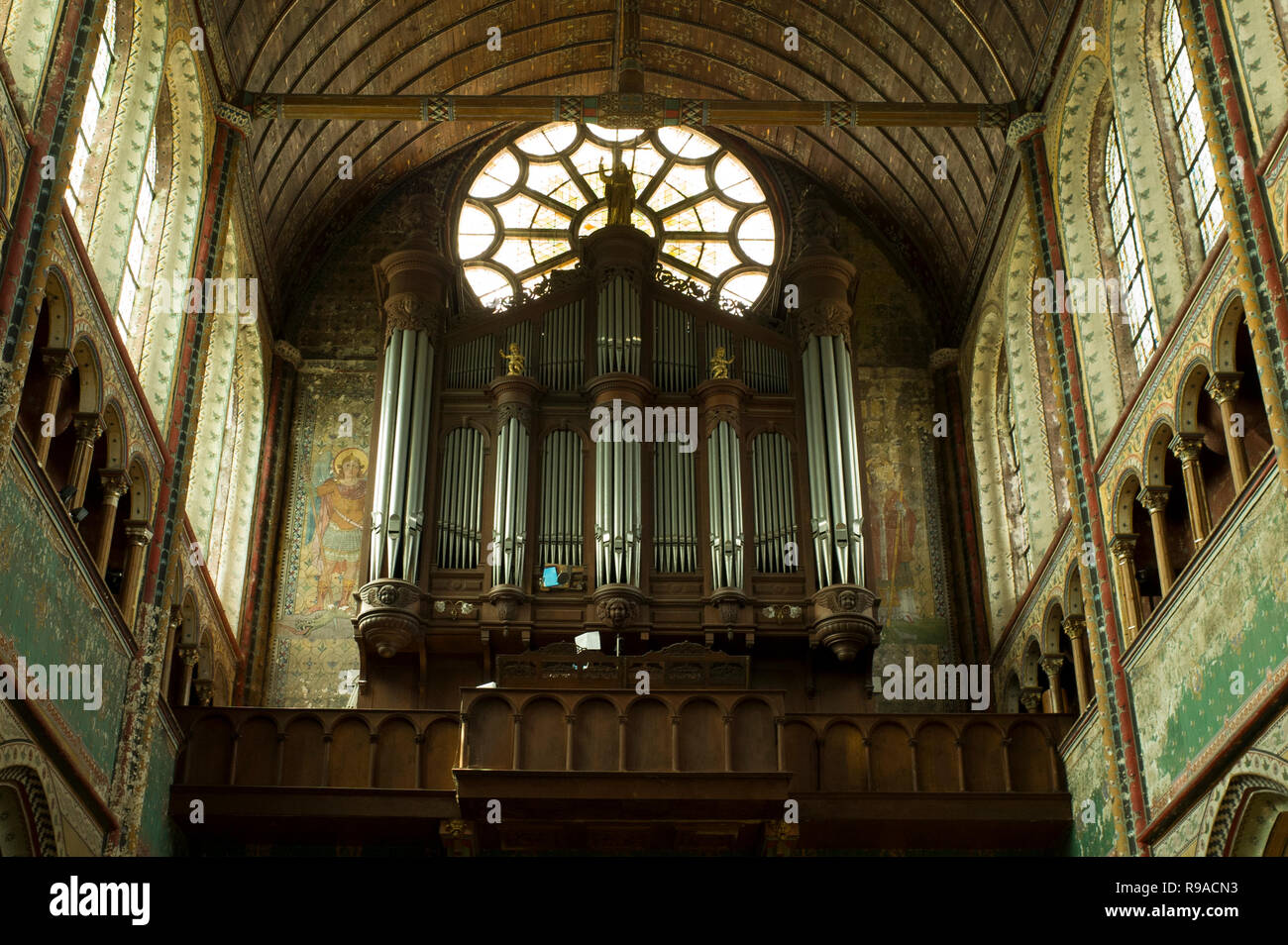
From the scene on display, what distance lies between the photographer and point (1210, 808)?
42.9 ft

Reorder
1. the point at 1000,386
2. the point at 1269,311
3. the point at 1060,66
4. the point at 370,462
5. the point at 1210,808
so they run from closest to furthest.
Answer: the point at 1269,311
the point at 1210,808
the point at 1060,66
the point at 370,462
the point at 1000,386

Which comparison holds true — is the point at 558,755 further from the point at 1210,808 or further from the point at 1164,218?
the point at 1164,218

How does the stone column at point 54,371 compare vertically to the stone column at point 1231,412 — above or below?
above

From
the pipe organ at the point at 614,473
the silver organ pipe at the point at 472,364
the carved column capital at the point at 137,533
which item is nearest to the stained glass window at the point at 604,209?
the pipe organ at the point at 614,473

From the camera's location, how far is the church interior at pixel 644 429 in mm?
13109

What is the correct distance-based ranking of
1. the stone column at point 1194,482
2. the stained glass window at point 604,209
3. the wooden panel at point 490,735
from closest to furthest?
the stone column at point 1194,482, the wooden panel at point 490,735, the stained glass window at point 604,209

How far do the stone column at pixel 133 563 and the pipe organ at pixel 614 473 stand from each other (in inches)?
129

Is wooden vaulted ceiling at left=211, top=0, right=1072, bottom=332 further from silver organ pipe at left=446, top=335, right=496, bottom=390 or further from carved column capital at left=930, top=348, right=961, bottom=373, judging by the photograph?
silver organ pipe at left=446, top=335, right=496, bottom=390

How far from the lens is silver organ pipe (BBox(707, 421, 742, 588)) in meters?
18.8

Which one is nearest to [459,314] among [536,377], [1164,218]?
[536,377]

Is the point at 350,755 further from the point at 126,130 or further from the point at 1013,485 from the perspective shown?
the point at 1013,485

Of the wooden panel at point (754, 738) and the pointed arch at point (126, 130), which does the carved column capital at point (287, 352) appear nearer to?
the pointed arch at point (126, 130)

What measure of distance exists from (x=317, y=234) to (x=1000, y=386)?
984 cm

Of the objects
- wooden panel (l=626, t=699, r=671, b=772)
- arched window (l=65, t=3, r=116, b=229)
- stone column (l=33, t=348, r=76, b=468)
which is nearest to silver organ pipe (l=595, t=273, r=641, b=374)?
wooden panel (l=626, t=699, r=671, b=772)
